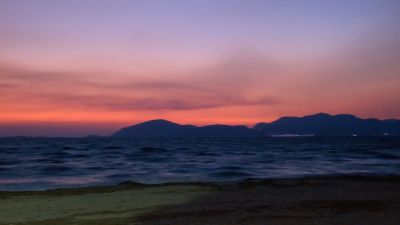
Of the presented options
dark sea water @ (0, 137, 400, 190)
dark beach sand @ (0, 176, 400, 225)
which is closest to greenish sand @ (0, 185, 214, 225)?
dark beach sand @ (0, 176, 400, 225)

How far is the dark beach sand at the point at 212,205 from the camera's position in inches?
458

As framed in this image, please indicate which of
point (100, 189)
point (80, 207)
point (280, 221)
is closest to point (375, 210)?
point (280, 221)

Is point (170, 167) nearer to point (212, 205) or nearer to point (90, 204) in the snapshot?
point (90, 204)

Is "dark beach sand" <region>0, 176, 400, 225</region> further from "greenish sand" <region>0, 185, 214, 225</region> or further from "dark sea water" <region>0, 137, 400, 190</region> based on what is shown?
"dark sea water" <region>0, 137, 400, 190</region>

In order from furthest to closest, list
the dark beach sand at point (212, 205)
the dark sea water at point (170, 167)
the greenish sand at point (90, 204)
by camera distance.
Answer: the dark sea water at point (170, 167)
the greenish sand at point (90, 204)
the dark beach sand at point (212, 205)

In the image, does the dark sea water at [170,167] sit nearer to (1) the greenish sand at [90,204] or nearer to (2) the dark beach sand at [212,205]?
(1) the greenish sand at [90,204]

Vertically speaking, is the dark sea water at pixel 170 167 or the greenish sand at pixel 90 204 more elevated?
the greenish sand at pixel 90 204

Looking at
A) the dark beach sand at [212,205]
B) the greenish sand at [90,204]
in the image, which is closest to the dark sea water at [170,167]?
the greenish sand at [90,204]

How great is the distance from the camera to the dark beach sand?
11.6 metres

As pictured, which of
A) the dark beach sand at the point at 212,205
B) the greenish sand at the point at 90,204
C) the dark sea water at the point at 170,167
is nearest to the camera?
the dark beach sand at the point at 212,205

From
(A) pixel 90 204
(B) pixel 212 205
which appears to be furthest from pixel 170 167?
(B) pixel 212 205

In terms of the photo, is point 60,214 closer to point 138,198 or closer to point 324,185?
point 138,198

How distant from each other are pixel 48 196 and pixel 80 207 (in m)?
3.71

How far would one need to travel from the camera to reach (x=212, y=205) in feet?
46.5
